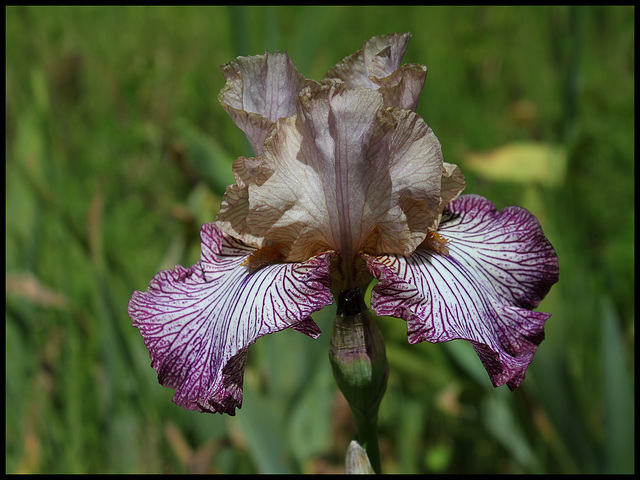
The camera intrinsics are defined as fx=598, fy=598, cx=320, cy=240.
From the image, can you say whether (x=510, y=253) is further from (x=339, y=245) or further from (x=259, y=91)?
(x=259, y=91)

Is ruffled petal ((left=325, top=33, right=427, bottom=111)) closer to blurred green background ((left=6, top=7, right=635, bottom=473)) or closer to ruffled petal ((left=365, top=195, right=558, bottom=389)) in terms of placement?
ruffled petal ((left=365, top=195, right=558, bottom=389))

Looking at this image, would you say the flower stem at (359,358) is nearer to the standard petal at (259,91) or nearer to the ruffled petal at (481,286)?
the ruffled petal at (481,286)

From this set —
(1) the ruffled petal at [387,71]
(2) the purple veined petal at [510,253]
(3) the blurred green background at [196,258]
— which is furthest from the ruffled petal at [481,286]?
(3) the blurred green background at [196,258]

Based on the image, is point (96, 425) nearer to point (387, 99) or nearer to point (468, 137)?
point (387, 99)

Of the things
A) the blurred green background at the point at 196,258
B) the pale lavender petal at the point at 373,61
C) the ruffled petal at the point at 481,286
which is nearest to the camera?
the ruffled petal at the point at 481,286

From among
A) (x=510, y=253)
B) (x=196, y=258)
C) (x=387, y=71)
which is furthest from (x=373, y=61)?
(x=196, y=258)
